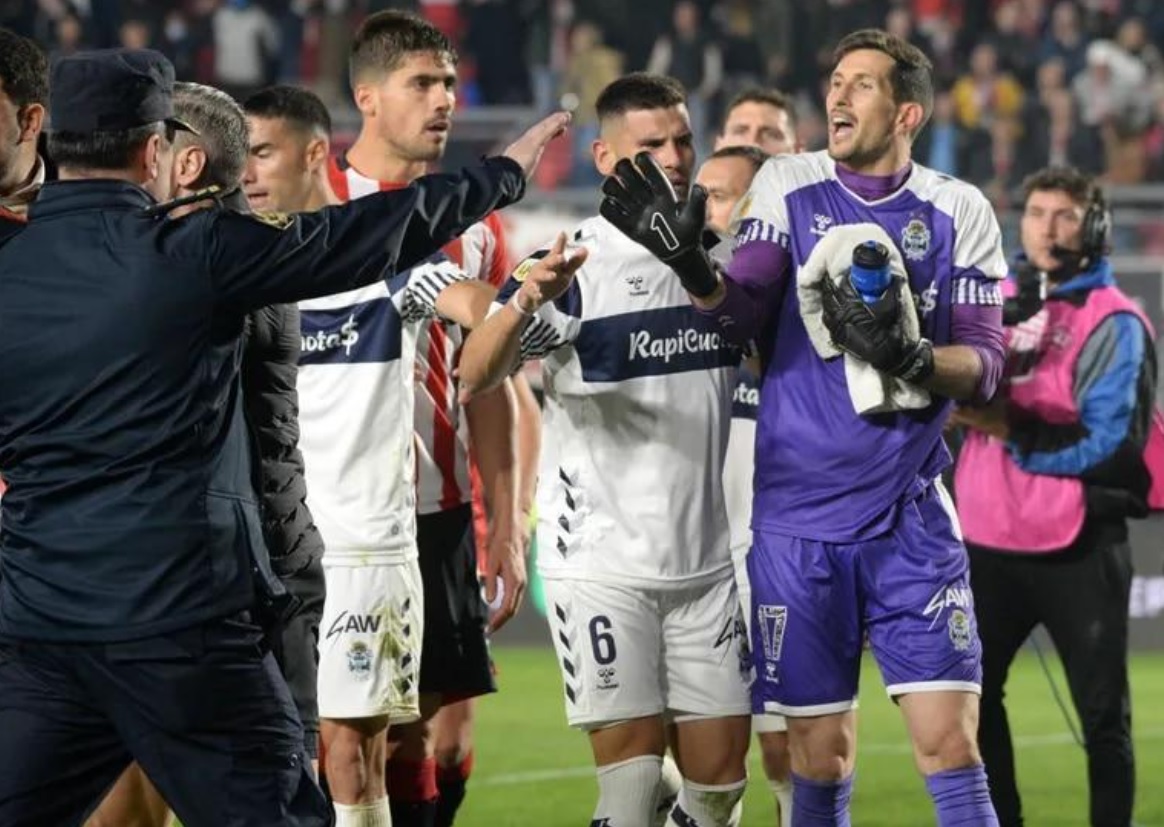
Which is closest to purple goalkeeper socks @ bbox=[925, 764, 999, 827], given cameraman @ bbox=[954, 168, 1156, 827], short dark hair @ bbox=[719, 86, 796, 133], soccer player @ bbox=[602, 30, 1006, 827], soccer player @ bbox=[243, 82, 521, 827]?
soccer player @ bbox=[602, 30, 1006, 827]

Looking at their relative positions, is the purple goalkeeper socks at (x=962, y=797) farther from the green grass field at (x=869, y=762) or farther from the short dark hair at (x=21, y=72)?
the short dark hair at (x=21, y=72)

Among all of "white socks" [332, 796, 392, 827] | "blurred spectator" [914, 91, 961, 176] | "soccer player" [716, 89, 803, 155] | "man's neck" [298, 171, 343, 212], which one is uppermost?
"blurred spectator" [914, 91, 961, 176]

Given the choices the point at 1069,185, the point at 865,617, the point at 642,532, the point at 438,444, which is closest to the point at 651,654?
the point at 642,532

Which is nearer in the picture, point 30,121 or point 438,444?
point 30,121

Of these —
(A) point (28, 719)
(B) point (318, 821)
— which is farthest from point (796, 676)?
(A) point (28, 719)

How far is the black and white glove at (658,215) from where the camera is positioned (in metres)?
5.72

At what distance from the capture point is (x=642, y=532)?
20.7 feet

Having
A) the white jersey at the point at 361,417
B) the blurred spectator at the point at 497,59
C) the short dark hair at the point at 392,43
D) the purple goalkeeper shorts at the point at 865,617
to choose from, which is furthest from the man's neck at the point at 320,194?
the blurred spectator at the point at 497,59

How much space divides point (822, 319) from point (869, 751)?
496cm

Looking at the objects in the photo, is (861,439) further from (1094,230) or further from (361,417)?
(1094,230)

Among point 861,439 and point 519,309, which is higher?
point 519,309

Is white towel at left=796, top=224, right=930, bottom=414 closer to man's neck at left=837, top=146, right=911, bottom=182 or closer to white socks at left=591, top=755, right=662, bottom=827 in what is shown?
man's neck at left=837, top=146, right=911, bottom=182

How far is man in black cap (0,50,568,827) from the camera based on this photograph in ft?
14.8

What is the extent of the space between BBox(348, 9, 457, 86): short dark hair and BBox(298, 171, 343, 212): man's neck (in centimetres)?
42
